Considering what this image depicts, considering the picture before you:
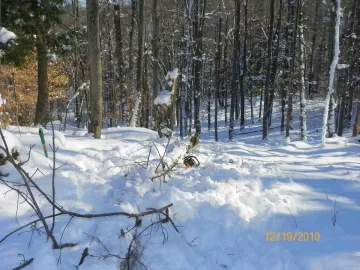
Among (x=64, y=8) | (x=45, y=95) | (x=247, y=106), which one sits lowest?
(x=247, y=106)

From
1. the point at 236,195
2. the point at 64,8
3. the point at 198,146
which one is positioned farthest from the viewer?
the point at 64,8

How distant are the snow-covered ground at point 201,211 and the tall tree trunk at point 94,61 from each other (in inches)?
69.0

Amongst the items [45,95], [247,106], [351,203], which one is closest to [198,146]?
[351,203]

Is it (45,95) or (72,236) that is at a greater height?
(45,95)

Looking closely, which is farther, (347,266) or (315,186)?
(315,186)

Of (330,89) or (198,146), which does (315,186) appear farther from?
(330,89)

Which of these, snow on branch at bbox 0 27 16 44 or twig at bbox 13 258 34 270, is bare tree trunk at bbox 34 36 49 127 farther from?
twig at bbox 13 258 34 270

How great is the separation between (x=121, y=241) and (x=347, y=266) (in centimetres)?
208

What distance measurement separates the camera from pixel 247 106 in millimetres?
27312
